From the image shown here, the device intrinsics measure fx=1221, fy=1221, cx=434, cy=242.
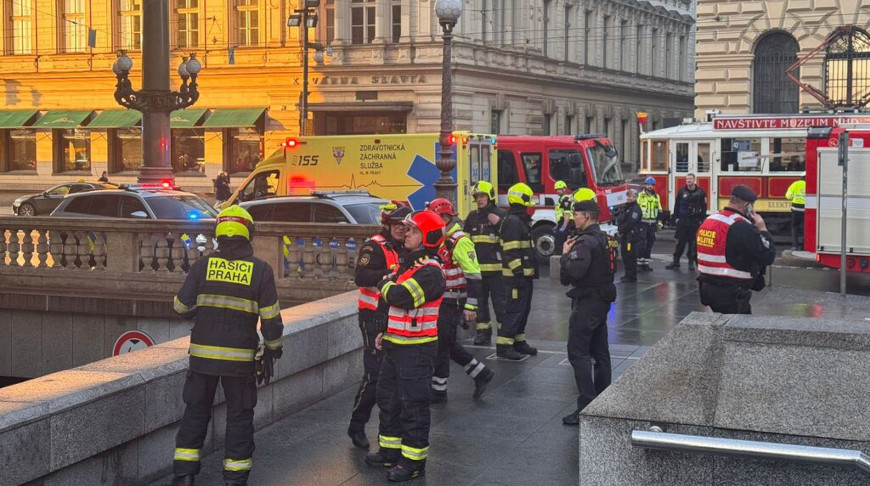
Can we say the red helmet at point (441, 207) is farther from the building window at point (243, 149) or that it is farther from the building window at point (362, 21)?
the building window at point (243, 149)

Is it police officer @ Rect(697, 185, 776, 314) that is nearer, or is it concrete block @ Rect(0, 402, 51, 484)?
concrete block @ Rect(0, 402, 51, 484)

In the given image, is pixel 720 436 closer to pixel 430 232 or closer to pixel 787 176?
pixel 430 232

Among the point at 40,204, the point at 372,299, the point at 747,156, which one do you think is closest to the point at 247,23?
the point at 40,204

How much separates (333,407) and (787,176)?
68.3 ft

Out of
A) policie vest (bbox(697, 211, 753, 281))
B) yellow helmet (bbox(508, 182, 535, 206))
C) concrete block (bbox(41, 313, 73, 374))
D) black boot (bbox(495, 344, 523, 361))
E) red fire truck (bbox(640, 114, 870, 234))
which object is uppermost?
red fire truck (bbox(640, 114, 870, 234))

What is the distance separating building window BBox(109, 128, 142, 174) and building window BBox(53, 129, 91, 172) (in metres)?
1.36

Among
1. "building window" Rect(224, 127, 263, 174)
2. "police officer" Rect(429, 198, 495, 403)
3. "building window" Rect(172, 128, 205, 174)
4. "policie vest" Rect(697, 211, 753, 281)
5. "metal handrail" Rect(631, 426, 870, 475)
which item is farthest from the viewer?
"building window" Rect(172, 128, 205, 174)

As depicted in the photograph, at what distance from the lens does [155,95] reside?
24.3 metres

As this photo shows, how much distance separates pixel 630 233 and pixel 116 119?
3405 cm

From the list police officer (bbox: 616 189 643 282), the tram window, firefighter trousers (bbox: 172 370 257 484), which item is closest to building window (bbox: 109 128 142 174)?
the tram window

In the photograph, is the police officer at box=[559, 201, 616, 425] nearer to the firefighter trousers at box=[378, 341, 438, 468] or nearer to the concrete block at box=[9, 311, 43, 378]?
the firefighter trousers at box=[378, 341, 438, 468]

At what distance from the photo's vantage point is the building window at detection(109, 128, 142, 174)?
2009 inches

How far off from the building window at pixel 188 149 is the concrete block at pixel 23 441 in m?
44.0

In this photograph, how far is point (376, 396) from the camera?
8391 millimetres
